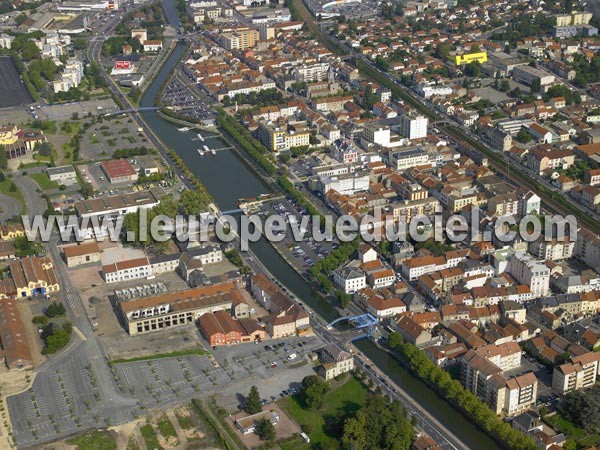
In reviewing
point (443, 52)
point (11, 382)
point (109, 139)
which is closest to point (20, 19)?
point (109, 139)

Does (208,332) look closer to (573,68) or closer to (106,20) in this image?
(573,68)

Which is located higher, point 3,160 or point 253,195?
point 3,160

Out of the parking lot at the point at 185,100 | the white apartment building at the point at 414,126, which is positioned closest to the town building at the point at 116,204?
the parking lot at the point at 185,100

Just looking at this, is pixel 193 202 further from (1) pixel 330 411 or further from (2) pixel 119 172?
(1) pixel 330 411

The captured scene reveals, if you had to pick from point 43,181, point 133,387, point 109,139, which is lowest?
point 109,139

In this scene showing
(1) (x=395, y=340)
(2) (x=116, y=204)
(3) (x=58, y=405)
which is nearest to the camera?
(3) (x=58, y=405)

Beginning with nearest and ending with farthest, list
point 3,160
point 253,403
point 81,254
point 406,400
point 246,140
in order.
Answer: point 253,403 < point 406,400 < point 81,254 < point 3,160 < point 246,140

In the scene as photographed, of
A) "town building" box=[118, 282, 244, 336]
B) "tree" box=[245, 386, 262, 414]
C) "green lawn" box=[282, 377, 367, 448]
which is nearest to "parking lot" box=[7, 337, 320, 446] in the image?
"tree" box=[245, 386, 262, 414]
